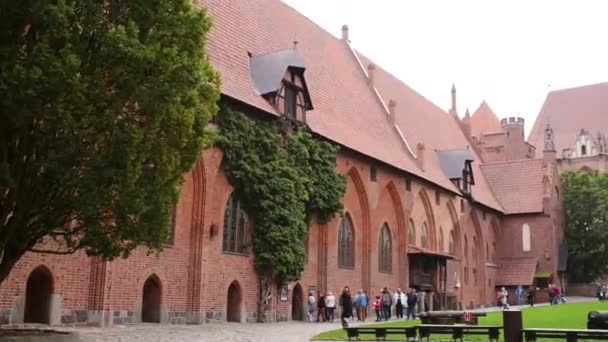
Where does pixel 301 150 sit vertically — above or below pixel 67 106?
above

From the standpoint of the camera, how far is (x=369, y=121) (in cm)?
3719

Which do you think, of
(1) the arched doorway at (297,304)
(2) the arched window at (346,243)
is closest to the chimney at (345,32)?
(2) the arched window at (346,243)

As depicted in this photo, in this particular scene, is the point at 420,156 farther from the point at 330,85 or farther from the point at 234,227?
the point at 234,227

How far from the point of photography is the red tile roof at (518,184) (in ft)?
171

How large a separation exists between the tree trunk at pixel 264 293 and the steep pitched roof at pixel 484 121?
153 feet

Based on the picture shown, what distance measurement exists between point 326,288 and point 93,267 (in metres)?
12.4

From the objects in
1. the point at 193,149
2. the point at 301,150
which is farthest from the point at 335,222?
the point at 193,149

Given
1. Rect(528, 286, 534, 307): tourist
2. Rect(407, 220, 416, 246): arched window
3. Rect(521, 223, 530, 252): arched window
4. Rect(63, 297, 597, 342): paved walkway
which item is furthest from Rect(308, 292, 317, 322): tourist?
Rect(521, 223, 530, 252): arched window

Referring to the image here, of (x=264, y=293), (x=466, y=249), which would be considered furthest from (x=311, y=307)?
(x=466, y=249)

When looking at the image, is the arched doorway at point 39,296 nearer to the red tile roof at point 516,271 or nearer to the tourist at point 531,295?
the tourist at point 531,295

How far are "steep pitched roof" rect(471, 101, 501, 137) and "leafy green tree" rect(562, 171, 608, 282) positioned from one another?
13560 mm

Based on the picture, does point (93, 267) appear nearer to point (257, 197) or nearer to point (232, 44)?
point (257, 197)

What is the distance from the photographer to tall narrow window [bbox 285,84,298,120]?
91.2 ft

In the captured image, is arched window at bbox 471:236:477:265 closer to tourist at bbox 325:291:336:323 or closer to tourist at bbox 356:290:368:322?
tourist at bbox 356:290:368:322
